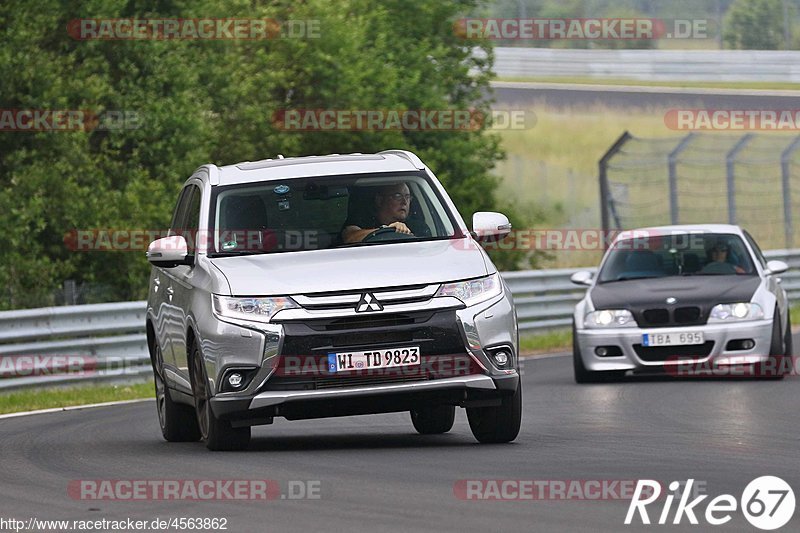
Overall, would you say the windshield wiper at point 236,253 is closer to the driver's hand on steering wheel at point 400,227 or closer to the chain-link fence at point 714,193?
the driver's hand on steering wheel at point 400,227

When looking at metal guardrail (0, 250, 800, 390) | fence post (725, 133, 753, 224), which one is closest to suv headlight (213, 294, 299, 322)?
metal guardrail (0, 250, 800, 390)

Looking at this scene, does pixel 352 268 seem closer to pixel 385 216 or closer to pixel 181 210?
pixel 385 216

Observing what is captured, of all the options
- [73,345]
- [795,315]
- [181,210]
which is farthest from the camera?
[795,315]

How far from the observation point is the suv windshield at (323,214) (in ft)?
37.7

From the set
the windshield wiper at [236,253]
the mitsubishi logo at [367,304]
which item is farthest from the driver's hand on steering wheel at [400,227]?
the mitsubishi logo at [367,304]

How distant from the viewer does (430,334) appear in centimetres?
1051

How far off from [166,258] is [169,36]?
57.5 ft

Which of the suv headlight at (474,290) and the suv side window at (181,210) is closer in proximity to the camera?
the suv headlight at (474,290)

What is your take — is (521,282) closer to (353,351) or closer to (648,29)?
(353,351)

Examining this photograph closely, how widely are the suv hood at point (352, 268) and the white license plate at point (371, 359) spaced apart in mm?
367

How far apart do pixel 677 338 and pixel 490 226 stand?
5759mm

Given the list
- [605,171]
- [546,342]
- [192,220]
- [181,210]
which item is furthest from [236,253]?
[605,171]

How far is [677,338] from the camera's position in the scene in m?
17.0

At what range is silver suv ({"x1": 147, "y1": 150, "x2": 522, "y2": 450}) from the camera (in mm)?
10484
